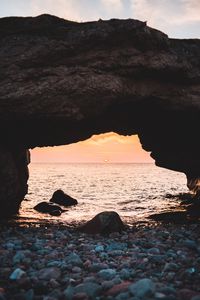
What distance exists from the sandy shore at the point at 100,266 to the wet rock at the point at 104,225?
1.61 feet

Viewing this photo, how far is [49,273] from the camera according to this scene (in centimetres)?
664

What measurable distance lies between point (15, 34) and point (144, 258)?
9751 mm

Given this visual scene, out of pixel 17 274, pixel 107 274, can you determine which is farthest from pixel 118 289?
pixel 17 274

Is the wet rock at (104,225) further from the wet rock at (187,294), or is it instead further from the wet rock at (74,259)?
the wet rock at (187,294)

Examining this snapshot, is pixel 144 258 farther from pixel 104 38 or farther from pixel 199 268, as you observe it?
pixel 104 38

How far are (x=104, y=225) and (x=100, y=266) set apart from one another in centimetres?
441

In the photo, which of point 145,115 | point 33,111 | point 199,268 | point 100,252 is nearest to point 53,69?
point 33,111

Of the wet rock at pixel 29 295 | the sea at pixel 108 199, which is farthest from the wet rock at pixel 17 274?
the sea at pixel 108 199

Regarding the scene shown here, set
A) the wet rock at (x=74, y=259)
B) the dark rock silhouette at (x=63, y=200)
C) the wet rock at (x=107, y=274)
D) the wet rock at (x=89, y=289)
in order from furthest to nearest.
A: the dark rock silhouette at (x=63, y=200)
the wet rock at (x=74, y=259)
the wet rock at (x=107, y=274)
the wet rock at (x=89, y=289)

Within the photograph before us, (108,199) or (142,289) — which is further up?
(142,289)

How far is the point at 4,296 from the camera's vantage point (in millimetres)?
5602

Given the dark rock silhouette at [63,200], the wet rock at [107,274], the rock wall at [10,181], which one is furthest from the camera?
the dark rock silhouette at [63,200]

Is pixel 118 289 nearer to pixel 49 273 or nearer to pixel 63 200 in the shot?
pixel 49 273

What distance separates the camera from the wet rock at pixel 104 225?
11.5m
